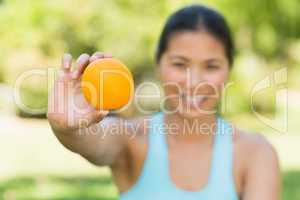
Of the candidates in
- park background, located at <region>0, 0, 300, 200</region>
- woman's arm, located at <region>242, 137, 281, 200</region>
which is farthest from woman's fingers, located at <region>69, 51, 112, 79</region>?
park background, located at <region>0, 0, 300, 200</region>

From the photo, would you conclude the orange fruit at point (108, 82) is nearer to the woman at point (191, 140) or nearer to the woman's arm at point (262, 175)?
the woman at point (191, 140)

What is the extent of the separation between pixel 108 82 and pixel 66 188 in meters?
4.64

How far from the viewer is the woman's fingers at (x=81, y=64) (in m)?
2.14

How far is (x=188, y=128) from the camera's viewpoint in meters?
2.87

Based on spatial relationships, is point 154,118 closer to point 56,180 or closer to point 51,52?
point 56,180

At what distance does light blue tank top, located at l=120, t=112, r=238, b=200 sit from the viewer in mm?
2758

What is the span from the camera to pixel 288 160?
30.9 ft

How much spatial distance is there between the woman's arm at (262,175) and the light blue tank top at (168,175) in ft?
0.22

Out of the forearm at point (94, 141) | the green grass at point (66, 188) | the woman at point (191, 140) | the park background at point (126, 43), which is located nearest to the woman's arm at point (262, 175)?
the woman at point (191, 140)

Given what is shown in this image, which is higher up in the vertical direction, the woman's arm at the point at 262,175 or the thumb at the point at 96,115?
the thumb at the point at 96,115

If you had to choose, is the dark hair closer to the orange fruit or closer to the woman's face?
the woman's face

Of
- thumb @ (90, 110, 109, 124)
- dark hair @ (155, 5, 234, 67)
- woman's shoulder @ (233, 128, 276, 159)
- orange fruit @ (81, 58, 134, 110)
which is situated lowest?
woman's shoulder @ (233, 128, 276, 159)

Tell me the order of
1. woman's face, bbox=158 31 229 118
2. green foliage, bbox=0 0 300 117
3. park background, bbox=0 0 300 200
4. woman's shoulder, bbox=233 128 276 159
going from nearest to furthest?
woman's face, bbox=158 31 229 118 < woman's shoulder, bbox=233 128 276 159 < park background, bbox=0 0 300 200 < green foliage, bbox=0 0 300 117

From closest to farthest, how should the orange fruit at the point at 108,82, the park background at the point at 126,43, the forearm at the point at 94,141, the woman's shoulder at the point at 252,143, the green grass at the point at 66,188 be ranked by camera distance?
1. the orange fruit at the point at 108,82
2. the forearm at the point at 94,141
3. the woman's shoulder at the point at 252,143
4. the green grass at the point at 66,188
5. the park background at the point at 126,43
